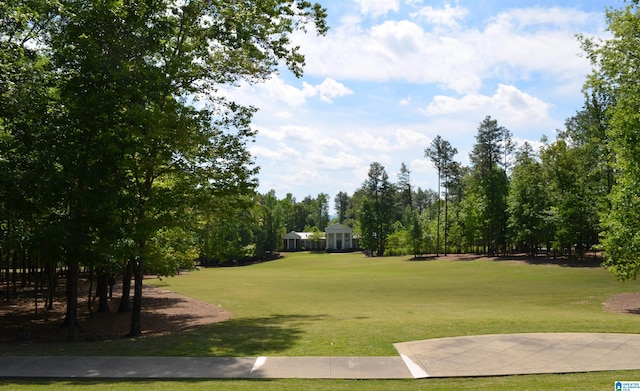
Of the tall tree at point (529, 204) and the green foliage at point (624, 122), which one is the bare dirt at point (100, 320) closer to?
the green foliage at point (624, 122)

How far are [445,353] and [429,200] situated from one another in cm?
16307

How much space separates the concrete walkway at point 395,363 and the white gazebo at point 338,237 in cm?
11092

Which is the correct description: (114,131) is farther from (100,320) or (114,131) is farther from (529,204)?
(529,204)

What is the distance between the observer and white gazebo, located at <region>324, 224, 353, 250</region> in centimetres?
12168

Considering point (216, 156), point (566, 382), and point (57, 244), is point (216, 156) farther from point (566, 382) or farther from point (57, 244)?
point (566, 382)

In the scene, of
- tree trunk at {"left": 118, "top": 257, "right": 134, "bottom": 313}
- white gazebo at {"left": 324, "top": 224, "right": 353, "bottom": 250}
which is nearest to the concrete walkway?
tree trunk at {"left": 118, "top": 257, "right": 134, "bottom": 313}

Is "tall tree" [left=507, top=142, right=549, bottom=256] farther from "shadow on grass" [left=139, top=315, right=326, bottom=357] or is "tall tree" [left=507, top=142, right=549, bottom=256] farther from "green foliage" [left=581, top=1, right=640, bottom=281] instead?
"shadow on grass" [left=139, top=315, right=326, bottom=357]

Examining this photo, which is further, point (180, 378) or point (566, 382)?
point (180, 378)

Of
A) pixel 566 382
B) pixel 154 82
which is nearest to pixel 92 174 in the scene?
pixel 154 82

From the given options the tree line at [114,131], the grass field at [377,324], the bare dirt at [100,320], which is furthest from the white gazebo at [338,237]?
the tree line at [114,131]

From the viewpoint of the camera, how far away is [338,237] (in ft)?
404

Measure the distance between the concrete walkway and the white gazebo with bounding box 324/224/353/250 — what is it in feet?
364

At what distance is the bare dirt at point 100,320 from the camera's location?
648 inches

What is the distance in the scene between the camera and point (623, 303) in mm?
23141
